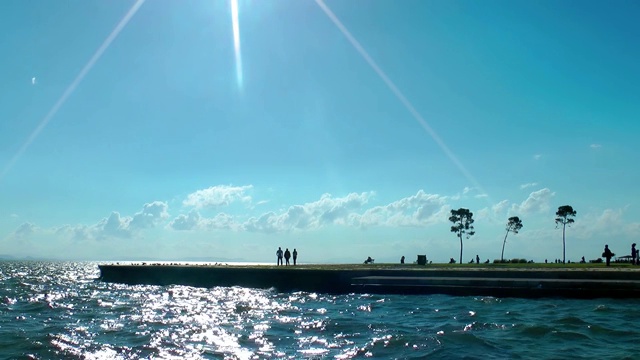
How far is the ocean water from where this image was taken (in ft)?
46.0

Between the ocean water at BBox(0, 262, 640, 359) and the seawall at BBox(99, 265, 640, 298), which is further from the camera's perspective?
the seawall at BBox(99, 265, 640, 298)

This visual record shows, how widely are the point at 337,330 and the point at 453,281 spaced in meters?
13.1

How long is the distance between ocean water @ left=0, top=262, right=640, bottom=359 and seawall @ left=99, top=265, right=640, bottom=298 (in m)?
1.39

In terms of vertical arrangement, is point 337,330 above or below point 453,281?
below

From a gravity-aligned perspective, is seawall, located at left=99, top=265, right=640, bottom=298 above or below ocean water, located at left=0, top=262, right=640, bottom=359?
above

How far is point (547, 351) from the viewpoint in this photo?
44.6 feet

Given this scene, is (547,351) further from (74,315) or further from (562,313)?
(74,315)

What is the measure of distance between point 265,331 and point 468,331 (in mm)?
6262

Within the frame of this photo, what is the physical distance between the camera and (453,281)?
29125 millimetres

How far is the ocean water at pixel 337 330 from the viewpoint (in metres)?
14.0

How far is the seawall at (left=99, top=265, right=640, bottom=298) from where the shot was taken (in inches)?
989

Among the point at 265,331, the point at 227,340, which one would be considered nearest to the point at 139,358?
the point at 227,340

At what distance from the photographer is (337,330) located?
58.0ft

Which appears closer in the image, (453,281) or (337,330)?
(337,330)
